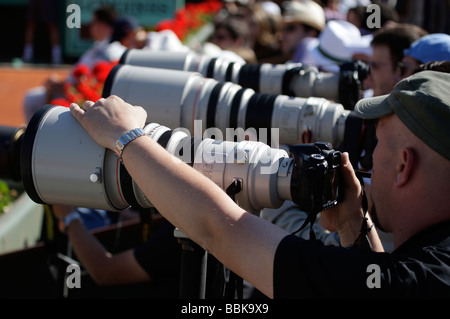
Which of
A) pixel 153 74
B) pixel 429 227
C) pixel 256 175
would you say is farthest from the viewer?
pixel 153 74

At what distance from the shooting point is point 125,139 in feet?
5.25

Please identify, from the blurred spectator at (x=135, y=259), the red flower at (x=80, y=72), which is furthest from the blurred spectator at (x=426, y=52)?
the red flower at (x=80, y=72)

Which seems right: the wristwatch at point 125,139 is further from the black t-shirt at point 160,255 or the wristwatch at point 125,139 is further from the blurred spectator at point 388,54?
the blurred spectator at point 388,54

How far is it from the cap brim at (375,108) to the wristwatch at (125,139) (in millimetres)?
599

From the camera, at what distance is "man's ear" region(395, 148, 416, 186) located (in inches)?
59.4

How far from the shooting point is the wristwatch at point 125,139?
1.59m

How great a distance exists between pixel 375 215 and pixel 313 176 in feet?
0.73

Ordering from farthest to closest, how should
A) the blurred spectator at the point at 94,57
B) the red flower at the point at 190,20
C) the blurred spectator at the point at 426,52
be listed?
the red flower at the point at 190,20
the blurred spectator at the point at 94,57
the blurred spectator at the point at 426,52

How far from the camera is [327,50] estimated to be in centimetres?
478

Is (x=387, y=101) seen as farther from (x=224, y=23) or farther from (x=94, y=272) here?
(x=224, y=23)

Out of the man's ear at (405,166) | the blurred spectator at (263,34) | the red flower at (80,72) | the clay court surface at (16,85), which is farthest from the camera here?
the blurred spectator at (263,34)
